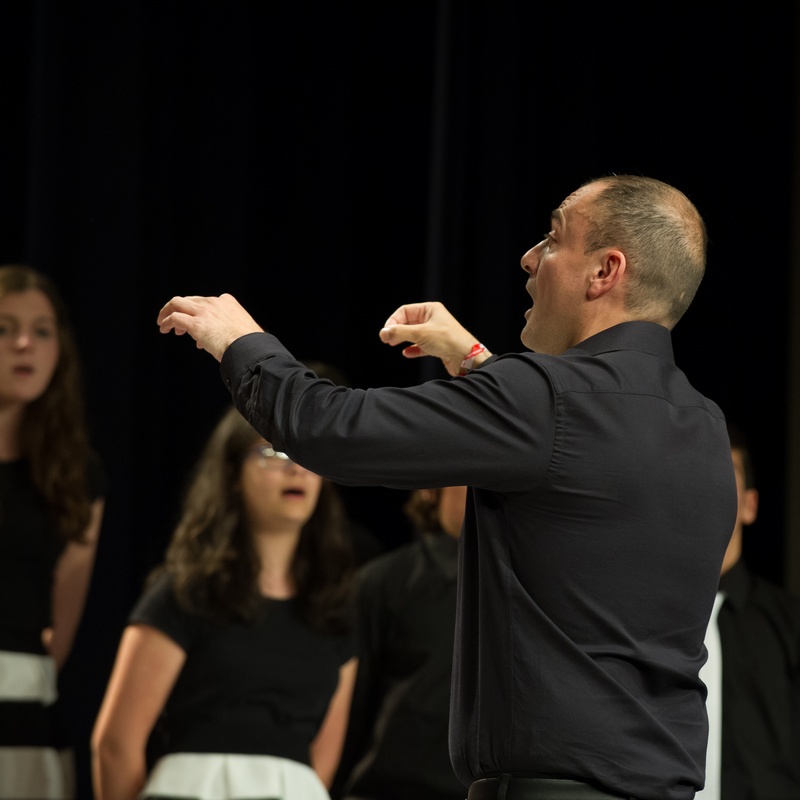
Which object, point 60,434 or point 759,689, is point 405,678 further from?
point 60,434

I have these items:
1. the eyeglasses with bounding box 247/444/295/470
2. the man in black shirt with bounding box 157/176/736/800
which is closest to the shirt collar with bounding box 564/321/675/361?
the man in black shirt with bounding box 157/176/736/800

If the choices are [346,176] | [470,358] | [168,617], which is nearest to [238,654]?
[168,617]

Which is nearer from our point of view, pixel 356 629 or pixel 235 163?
pixel 356 629

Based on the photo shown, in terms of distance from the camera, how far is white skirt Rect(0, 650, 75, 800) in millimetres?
2877

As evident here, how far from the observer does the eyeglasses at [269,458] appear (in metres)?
2.88

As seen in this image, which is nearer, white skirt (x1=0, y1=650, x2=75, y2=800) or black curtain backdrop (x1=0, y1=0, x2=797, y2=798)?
white skirt (x1=0, y1=650, x2=75, y2=800)

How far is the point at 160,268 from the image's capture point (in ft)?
12.2

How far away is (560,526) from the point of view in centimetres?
160

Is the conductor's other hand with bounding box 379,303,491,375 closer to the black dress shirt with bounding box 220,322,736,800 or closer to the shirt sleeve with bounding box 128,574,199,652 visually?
the black dress shirt with bounding box 220,322,736,800

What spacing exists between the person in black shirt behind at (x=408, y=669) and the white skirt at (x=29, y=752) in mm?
651

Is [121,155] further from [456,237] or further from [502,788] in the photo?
[502,788]

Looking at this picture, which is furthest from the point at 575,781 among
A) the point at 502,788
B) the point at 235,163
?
the point at 235,163

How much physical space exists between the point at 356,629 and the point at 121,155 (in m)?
1.50

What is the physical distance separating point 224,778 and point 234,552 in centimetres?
47
